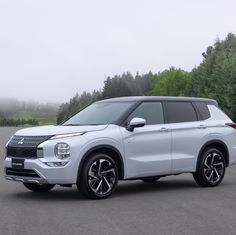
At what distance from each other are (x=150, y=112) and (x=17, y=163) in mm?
2605

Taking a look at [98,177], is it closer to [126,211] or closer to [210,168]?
[126,211]

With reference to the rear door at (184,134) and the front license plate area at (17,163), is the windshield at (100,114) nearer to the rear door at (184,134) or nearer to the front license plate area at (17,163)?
the rear door at (184,134)

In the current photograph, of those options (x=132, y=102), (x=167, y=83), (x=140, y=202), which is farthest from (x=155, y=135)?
(x=167, y=83)

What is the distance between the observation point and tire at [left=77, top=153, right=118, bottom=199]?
1088 cm

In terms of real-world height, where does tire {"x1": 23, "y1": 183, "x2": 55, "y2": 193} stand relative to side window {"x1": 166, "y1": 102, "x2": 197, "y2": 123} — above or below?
below

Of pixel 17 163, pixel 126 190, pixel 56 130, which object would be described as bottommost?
pixel 126 190

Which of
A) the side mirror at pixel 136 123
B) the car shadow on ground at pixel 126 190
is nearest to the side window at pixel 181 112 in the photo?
the side mirror at pixel 136 123

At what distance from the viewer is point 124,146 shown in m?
11.4

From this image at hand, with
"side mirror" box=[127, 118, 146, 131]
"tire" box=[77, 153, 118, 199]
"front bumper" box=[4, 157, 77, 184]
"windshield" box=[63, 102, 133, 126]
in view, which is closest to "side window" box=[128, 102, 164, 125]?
"windshield" box=[63, 102, 133, 126]

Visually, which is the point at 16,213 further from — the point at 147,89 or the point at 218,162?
the point at 147,89

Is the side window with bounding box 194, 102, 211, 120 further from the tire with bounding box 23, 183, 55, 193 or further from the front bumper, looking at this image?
the front bumper

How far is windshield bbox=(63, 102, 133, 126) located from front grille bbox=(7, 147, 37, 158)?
1.24 metres

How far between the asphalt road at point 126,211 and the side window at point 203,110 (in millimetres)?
1350

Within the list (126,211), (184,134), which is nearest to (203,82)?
(184,134)
